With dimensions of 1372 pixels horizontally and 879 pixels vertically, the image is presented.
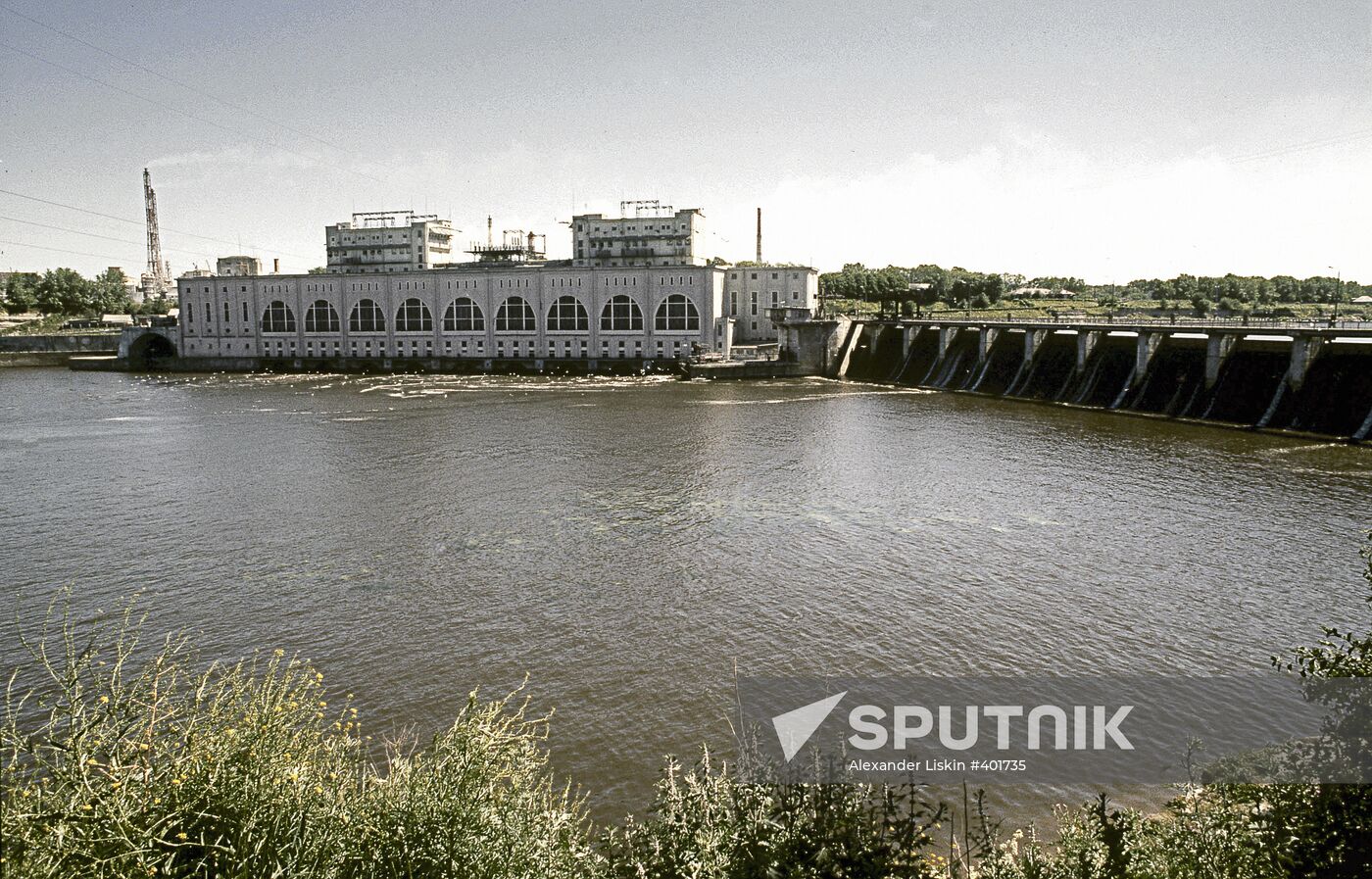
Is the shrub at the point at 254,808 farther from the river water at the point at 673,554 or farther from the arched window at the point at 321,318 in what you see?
the arched window at the point at 321,318

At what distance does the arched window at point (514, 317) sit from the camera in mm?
84562

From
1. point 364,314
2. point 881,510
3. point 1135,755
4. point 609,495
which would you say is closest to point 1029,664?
point 1135,755

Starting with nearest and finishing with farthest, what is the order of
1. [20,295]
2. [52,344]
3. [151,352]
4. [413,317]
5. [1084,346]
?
[1084,346] < [413,317] < [151,352] < [52,344] < [20,295]

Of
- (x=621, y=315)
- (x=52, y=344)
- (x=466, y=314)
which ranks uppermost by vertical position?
(x=466, y=314)

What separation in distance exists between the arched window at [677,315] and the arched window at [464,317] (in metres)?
19.1

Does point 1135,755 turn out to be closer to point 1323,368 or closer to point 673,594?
point 673,594

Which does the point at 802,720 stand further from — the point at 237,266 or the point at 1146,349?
the point at 237,266

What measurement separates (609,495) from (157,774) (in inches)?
911

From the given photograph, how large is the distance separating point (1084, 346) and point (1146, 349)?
189 inches

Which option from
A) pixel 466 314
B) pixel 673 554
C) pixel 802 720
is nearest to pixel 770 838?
pixel 802 720

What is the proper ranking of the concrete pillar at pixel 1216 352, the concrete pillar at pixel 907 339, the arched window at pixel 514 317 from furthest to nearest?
the arched window at pixel 514 317, the concrete pillar at pixel 907 339, the concrete pillar at pixel 1216 352

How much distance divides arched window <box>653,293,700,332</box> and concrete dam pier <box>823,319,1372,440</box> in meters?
17.6

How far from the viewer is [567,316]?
273ft

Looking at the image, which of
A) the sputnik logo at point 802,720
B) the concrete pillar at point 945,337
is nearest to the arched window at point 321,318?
the concrete pillar at point 945,337
